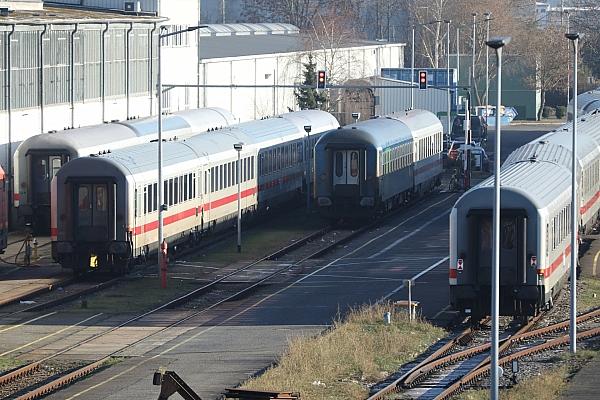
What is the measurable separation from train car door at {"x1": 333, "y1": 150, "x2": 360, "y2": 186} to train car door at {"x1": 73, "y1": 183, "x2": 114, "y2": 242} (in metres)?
12.4

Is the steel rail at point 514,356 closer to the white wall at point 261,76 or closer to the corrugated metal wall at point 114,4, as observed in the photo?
the corrugated metal wall at point 114,4

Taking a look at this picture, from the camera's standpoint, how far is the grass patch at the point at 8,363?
88.6 ft

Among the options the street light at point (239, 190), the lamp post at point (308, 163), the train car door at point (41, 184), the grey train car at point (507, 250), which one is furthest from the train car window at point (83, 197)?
the lamp post at point (308, 163)

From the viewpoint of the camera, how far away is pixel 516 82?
118 metres

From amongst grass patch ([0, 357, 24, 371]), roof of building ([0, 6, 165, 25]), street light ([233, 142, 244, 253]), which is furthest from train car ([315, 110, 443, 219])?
grass patch ([0, 357, 24, 371])

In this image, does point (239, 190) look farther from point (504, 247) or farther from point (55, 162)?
point (504, 247)

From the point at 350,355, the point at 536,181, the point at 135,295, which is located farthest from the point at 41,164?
the point at 350,355

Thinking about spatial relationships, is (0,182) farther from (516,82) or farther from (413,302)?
(516,82)

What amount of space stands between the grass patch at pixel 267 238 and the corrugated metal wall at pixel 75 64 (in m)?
10.1

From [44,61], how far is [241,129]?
27.6 ft

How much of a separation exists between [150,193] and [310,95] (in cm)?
4997

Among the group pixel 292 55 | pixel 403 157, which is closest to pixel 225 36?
pixel 292 55

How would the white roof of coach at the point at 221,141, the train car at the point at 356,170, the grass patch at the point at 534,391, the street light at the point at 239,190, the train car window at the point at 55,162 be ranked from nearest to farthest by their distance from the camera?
the grass patch at the point at 534,391 < the white roof of coach at the point at 221,141 < the street light at the point at 239,190 < the train car window at the point at 55,162 < the train car at the point at 356,170

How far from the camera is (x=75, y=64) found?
5872 cm
